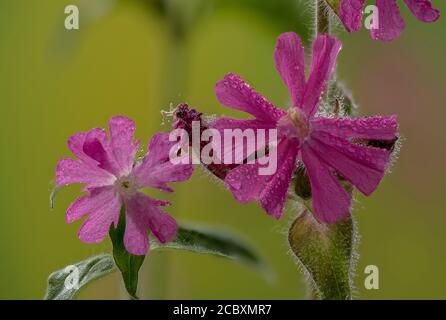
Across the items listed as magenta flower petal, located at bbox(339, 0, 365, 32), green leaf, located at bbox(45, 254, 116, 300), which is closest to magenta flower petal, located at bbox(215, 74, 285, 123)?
magenta flower petal, located at bbox(339, 0, 365, 32)

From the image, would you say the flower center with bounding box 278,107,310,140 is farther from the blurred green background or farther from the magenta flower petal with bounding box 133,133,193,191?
the blurred green background

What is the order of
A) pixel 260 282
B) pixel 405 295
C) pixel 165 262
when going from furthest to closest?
1. pixel 260 282
2. pixel 405 295
3. pixel 165 262

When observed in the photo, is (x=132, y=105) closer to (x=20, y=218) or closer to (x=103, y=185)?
(x=20, y=218)

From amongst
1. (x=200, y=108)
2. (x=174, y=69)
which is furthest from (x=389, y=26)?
(x=200, y=108)

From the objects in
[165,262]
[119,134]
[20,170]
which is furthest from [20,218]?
[119,134]

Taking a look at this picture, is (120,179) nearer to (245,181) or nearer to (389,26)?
(245,181)
